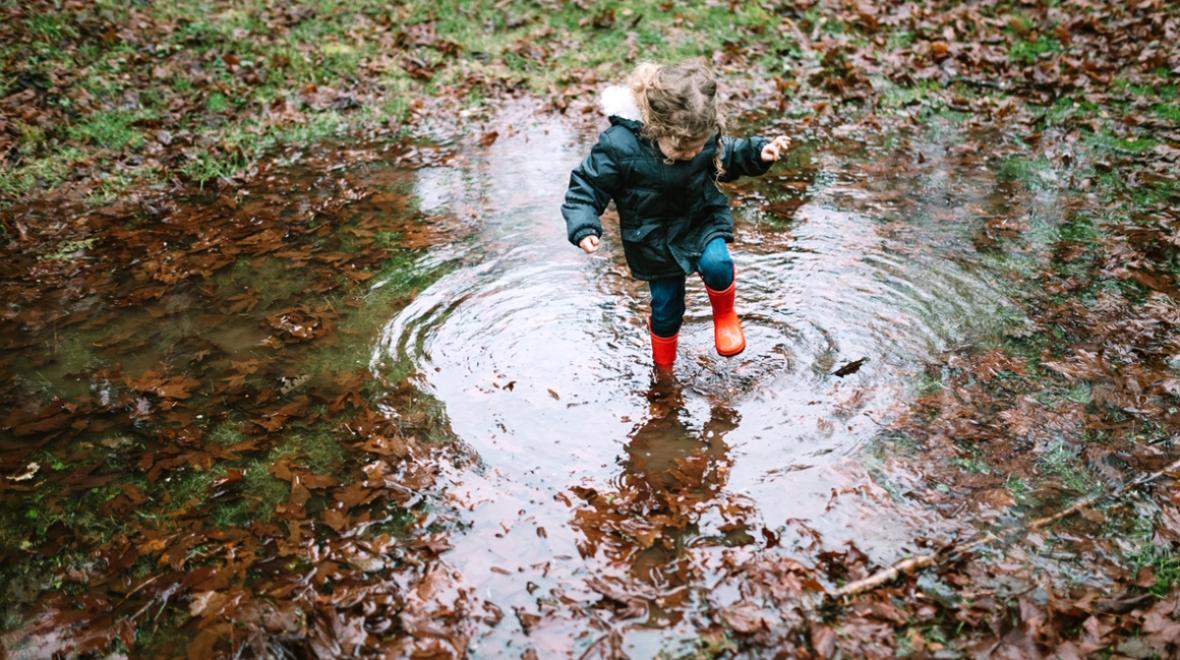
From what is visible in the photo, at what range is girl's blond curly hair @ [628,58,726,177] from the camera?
4.04 meters

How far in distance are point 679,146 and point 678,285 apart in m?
0.83

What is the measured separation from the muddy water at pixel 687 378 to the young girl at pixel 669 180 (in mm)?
530

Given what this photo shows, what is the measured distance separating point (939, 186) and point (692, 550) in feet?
14.9

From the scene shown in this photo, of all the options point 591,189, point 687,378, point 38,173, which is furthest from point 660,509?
point 38,173

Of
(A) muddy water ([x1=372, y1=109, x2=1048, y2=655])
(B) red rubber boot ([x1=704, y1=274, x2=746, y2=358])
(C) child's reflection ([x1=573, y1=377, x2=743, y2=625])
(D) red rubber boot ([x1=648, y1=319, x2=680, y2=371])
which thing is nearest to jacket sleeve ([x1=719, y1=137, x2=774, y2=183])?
(B) red rubber boot ([x1=704, y1=274, x2=746, y2=358])

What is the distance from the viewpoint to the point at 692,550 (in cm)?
370

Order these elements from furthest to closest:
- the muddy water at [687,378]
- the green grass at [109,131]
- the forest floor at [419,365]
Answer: the green grass at [109,131], the muddy water at [687,378], the forest floor at [419,365]

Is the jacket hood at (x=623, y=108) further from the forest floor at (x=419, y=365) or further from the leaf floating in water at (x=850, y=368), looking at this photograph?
the leaf floating in water at (x=850, y=368)

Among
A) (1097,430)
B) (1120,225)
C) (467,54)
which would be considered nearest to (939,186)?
(1120,225)

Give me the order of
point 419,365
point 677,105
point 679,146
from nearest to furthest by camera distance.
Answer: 1. point 677,105
2. point 679,146
3. point 419,365

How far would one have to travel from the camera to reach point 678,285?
466 centimetres

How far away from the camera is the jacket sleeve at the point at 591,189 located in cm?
424

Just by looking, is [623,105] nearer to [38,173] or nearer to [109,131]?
[38,173]

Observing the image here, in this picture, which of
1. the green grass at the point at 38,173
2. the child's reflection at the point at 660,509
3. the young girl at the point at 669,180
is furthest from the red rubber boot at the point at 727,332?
the green grass at the point at 38,173
